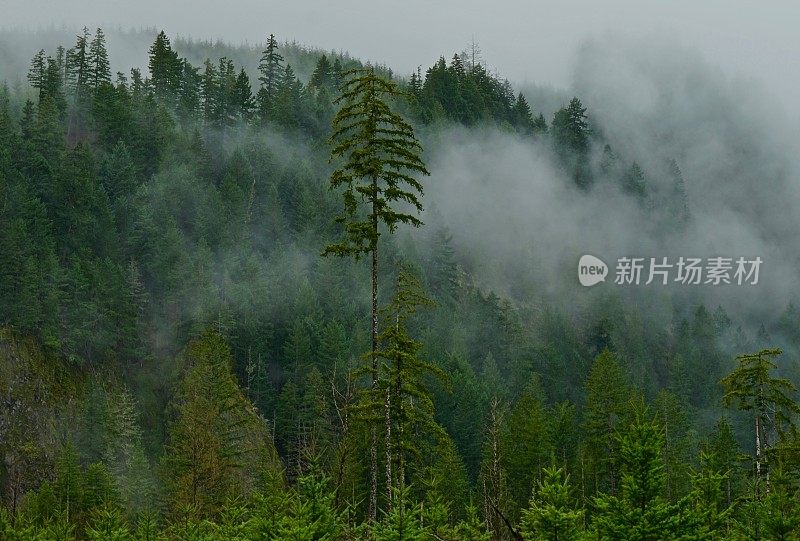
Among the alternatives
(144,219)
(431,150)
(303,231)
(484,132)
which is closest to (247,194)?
(303,231)

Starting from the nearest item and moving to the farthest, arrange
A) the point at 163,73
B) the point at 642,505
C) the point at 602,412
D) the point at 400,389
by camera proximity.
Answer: the point at 642,505
the point at 400,389
the point at 602,412
the point at 163,73

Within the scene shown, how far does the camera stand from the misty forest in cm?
2197

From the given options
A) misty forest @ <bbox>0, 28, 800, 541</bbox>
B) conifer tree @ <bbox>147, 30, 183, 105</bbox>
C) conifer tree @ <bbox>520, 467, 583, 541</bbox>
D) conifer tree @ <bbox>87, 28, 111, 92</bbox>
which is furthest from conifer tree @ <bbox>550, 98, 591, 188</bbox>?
conifer tree @ <bbox>520, 467, 583, 541</bbox>

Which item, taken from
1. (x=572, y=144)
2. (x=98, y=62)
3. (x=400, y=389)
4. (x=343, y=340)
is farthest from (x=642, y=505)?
(x=572, y=144)

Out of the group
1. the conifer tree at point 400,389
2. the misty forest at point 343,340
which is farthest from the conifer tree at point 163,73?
the conifer tree at point 400,389

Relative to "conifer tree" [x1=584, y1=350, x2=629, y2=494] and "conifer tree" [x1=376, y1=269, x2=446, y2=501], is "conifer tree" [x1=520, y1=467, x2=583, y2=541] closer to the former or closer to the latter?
"conifer tree" [x1=376, y1=269, x2=446, y2=501]

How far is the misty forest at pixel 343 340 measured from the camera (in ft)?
72.1

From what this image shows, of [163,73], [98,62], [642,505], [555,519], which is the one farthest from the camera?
[163,73]

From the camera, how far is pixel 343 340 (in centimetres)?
7319

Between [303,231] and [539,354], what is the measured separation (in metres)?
33.3

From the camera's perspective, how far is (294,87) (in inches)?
4779

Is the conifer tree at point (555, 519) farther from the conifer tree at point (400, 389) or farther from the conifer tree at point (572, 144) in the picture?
the conifer tree at point (572, 144)

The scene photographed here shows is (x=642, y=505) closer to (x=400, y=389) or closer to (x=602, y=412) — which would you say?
(x=400, y=389)

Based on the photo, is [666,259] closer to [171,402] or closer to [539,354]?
[539,354]
